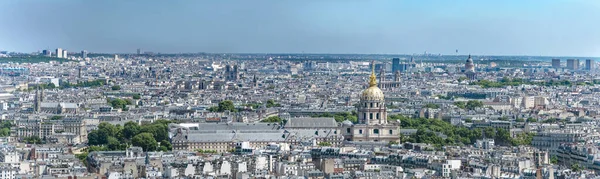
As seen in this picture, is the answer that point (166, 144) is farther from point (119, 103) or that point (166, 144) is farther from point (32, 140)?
point (119, 103)

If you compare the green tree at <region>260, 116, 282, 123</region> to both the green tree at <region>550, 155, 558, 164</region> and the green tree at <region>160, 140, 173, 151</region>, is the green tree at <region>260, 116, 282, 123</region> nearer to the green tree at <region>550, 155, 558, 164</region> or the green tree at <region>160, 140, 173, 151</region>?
the green tree at <region>160, 140, 173, 151</region>

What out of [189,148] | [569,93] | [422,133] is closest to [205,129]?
[189,148]

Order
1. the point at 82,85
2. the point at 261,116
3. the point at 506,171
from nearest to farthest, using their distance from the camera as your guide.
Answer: the point at 506,171 → the point at 261,116 → the point at 82,85

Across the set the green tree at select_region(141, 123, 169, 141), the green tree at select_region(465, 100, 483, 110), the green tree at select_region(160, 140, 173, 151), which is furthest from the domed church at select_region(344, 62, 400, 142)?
the green tree at select_region(465, 100, 483, 110)

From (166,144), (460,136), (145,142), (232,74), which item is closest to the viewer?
(145,142)

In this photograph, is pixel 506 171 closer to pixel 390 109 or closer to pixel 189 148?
pixel 189 148

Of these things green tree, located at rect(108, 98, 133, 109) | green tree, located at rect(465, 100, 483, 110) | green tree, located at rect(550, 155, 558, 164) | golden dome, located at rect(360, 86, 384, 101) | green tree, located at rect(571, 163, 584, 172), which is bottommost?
green tree, located at rect(108, 98, 133, 109)

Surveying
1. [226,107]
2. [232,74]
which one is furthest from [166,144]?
[232,74]
